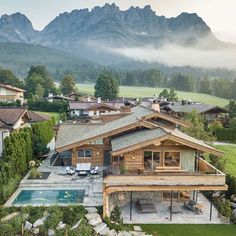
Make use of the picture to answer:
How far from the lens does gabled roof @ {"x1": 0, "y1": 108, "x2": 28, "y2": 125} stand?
35338 mm

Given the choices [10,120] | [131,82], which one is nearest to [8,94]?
[10,120]

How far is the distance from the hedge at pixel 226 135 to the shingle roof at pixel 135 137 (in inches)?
1053

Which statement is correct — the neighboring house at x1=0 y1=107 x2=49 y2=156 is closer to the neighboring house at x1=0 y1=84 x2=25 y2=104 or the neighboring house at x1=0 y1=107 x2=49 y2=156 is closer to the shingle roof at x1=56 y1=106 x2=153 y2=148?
the shingle roof at x1=56 y1=106 x2=153 y2=148

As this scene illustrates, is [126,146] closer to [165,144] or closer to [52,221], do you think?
[165,144]

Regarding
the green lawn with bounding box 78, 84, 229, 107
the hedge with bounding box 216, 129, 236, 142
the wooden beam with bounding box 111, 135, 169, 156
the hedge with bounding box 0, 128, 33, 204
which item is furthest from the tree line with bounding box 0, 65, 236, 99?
the wooden beam with bounding box 111, 135, 169, 156

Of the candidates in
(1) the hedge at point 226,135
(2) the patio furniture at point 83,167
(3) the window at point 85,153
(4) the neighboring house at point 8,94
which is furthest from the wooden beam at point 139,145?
(4) the neighboring house at point 8,94

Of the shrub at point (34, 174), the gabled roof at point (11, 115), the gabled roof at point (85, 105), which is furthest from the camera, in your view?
the gabled roof at point (85, 105)

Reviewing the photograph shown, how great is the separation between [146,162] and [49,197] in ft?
20.3

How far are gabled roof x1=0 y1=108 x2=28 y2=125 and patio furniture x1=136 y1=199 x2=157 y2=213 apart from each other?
62.1 feet

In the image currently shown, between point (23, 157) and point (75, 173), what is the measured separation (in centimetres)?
390

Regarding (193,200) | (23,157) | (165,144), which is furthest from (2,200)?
(193,200)

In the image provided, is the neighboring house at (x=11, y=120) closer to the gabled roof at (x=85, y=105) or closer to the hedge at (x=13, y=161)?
the hedge at (x=13, y=161)

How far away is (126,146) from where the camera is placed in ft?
68.3

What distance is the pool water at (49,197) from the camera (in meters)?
19.7
